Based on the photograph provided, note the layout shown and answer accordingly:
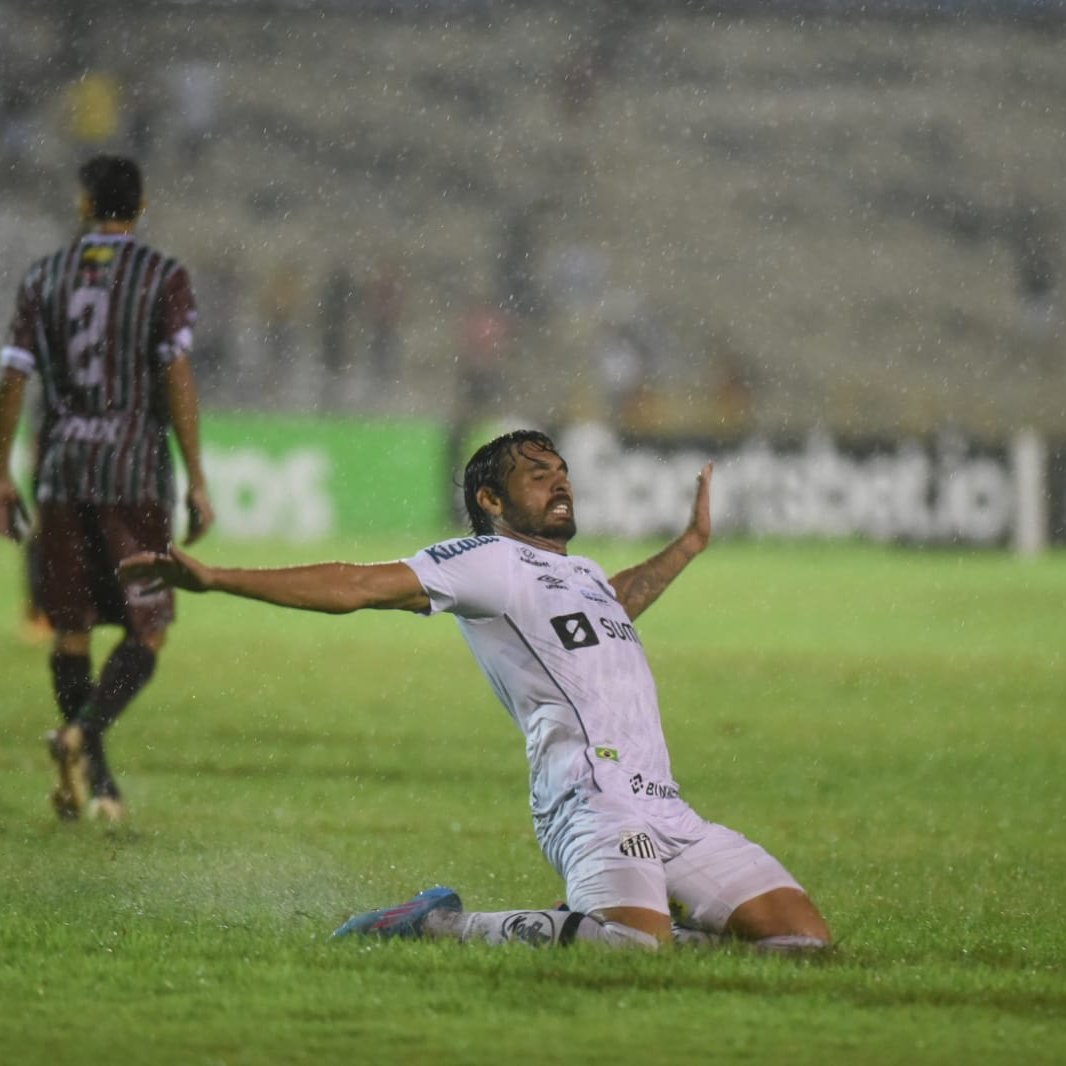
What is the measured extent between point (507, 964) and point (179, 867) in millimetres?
2005

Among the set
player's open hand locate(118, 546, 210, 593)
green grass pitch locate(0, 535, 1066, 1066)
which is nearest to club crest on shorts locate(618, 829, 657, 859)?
green grass pitch locate(0, 535, 1066, 1066)

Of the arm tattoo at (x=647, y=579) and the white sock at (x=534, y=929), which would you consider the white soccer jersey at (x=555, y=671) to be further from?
the arm tattoo at (x=647, y=579)

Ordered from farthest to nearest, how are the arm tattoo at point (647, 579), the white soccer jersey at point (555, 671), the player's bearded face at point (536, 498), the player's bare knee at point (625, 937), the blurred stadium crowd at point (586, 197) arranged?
the blurred stadium crowd at point (586, 197) < the arm tattoo at point (647, 579) < the player's bearded face at point (536, 498) < the white soccer jersey at point (555, 671) < the player's bare knee at point (625, 937)

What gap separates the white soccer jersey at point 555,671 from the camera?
17.6 feet

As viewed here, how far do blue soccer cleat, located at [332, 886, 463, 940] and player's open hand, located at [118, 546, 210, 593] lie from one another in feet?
3.52

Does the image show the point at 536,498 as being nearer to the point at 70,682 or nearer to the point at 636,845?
the point at 636,845

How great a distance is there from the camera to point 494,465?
5.65 meters

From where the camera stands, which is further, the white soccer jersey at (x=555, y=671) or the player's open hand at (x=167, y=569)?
the white soccer jersey at (x=555, y=671)

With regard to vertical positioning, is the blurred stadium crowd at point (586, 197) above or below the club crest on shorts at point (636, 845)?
above

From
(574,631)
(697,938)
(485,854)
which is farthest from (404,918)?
(485,854)

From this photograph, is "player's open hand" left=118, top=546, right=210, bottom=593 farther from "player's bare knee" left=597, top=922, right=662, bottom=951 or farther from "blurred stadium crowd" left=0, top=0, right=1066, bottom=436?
"blurred stadium crowd" left=0, top=0, right=1066, bottom=436

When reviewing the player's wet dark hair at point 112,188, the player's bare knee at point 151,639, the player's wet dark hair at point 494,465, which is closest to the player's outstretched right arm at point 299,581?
the player's wet dark hair at point 494,465

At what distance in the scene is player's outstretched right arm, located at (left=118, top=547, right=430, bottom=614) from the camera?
460 centimetres

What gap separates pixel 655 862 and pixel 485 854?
2004 millimetres
